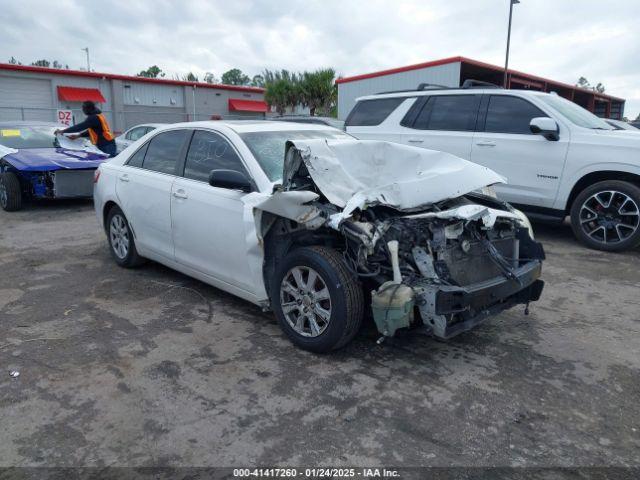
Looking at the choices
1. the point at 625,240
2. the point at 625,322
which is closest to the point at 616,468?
the point at 625,322

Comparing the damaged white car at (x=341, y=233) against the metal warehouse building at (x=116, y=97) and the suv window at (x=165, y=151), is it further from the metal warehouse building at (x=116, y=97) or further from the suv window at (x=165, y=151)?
the metal warehouse building at (x=116, y=97)

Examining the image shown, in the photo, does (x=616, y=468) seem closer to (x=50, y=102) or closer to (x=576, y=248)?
(x=576, y=248)

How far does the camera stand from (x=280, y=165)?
4145 mm

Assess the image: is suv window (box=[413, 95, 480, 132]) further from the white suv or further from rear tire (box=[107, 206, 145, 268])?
rear tire (box=[107, 206, 145, 268])

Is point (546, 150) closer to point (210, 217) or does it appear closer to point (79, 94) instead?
point (210, 217)

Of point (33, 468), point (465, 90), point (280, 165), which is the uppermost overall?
point (465, 90)

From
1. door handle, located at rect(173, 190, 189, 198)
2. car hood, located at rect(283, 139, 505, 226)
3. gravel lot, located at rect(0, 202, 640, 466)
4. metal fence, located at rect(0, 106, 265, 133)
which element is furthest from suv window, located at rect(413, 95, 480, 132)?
metal fence, located at rect(0, 106, 265, 133)

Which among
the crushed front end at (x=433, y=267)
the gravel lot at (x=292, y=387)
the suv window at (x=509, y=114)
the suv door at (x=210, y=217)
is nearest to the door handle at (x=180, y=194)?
the suv door at (x=210, y=217)

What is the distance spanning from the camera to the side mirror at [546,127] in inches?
247

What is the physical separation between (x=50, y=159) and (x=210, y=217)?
650 cm

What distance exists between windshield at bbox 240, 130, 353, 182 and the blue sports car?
19.7ft

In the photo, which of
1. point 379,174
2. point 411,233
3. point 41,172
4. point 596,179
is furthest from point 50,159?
point 596,179

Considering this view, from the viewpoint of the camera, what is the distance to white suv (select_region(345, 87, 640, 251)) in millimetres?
6168

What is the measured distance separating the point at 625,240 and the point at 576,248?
0.57m
